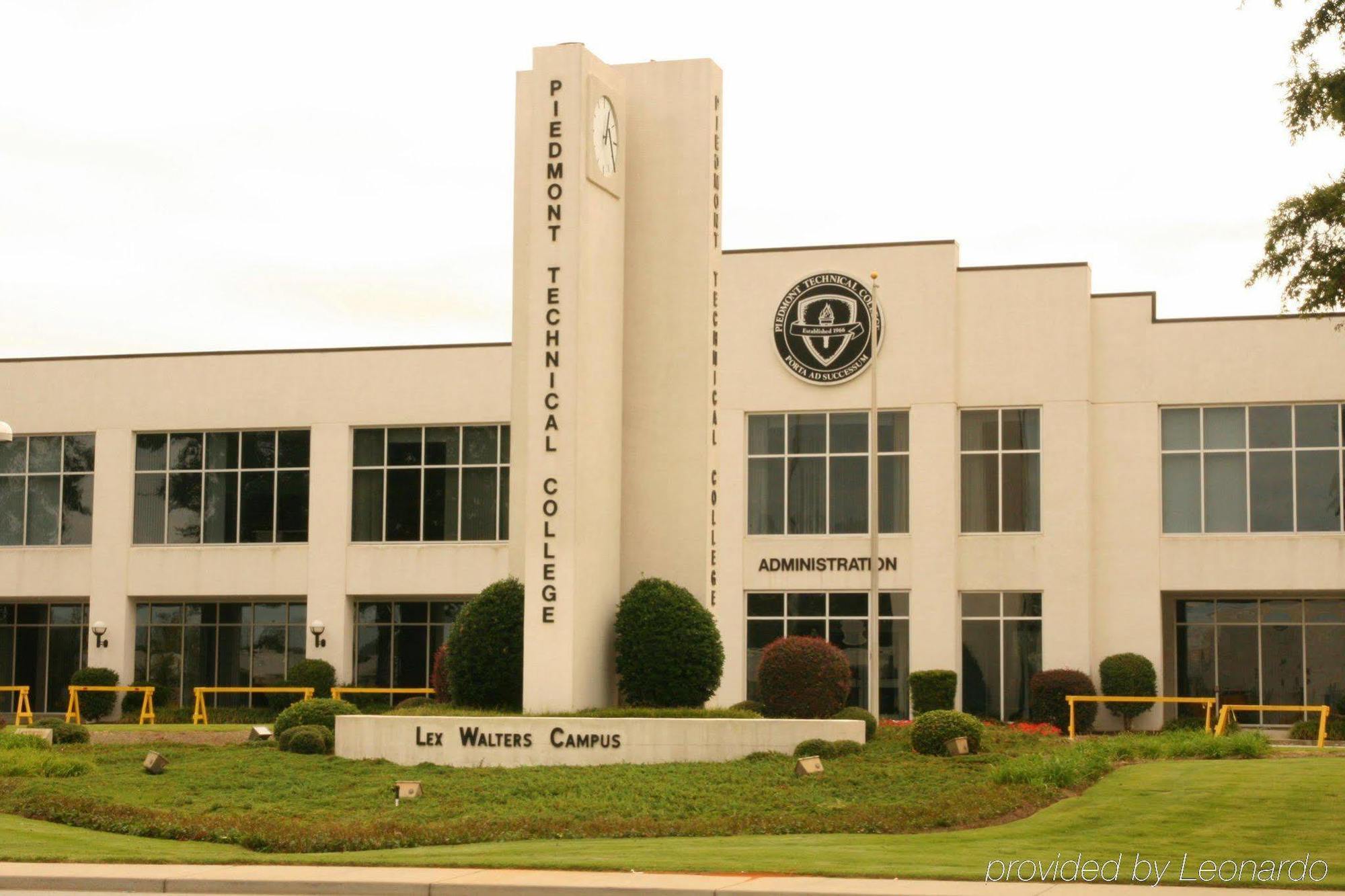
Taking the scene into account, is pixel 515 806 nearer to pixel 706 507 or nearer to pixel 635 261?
pixel 706 507

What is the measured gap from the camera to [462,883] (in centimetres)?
1437

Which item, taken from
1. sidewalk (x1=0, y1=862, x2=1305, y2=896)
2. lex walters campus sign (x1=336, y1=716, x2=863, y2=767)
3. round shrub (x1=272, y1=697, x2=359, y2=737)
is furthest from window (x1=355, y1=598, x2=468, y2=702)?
sidewalk (x1=0, y1=862, x2=1305, y2=896)

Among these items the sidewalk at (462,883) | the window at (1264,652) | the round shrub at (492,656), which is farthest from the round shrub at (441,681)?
the window at (1264,652)

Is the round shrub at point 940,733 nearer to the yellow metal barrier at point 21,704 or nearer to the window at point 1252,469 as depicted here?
the window at point 1252,469

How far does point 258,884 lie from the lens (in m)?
14.8

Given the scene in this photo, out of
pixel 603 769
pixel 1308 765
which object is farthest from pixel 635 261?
pixel 1308 765

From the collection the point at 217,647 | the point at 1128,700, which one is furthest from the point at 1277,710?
the point at 217,647

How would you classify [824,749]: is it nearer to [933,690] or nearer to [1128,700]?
[933,690]

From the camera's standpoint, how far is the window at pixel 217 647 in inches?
1832

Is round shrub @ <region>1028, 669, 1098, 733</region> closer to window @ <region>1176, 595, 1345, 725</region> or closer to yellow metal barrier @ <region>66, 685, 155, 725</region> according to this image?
window @ <region>1176, 595, 1345, 725</region>

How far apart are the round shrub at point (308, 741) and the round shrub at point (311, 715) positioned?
1256 millimetres

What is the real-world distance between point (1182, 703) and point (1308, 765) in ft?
54.7

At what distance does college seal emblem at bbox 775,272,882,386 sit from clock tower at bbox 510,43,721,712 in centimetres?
1449

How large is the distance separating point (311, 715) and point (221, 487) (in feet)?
68.4
